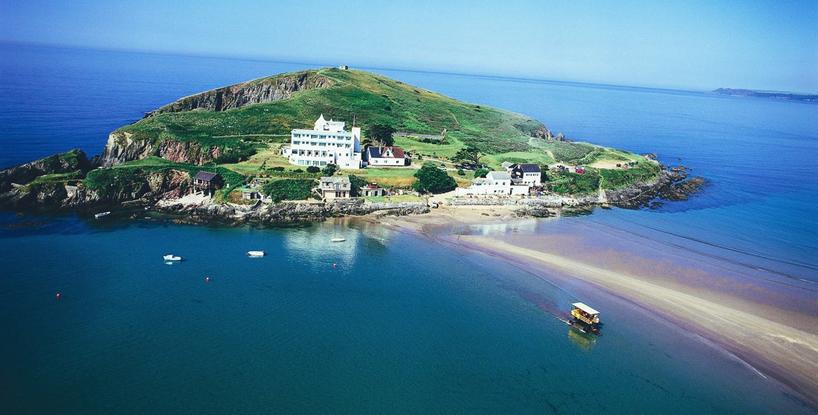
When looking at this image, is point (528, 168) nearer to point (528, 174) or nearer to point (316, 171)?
point (528, 174)

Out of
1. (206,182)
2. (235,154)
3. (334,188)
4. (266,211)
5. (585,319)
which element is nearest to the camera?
(585,319)

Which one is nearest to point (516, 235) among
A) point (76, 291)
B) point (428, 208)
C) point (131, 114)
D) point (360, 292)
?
point (428, 208)

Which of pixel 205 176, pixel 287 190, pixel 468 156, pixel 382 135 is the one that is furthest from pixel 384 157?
pixel 205 176

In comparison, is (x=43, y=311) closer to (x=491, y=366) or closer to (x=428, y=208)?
(x=491, y=366)

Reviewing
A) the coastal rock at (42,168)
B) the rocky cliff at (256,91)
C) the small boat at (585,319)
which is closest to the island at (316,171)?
the coastal rock at (42,168)

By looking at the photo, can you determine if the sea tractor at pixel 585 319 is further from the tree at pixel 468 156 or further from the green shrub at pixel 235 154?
the green shrub at pixel 235 154

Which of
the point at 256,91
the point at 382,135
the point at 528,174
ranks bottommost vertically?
the point at 528,174

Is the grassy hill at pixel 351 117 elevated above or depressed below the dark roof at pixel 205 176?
above
